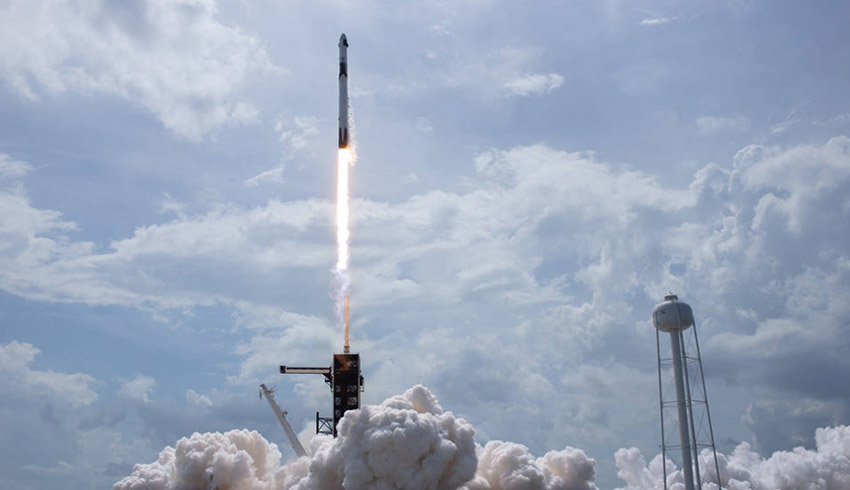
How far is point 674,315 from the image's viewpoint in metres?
77.5

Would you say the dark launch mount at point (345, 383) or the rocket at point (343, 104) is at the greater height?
the rocket at point (343, 104)

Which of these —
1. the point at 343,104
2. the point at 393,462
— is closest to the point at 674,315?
the point at 393,462

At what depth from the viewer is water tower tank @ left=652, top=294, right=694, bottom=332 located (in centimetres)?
7756

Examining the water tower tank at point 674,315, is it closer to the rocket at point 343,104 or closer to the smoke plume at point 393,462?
the smoke plume at point 393,462

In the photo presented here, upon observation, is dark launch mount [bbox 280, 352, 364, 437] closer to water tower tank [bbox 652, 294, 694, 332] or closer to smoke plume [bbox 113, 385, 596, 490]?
smoke plume [bbox 113, 385, 596, 490]

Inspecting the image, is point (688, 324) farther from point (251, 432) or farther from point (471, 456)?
point (251, 432)

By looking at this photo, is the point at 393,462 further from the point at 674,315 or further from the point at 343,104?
the point at 343,104

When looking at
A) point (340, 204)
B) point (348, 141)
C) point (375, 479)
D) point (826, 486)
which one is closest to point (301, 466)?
point (375, 479)

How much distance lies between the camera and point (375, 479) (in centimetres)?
6806

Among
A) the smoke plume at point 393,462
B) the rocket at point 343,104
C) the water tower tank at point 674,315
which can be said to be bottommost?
the smoke plume at point 393,462

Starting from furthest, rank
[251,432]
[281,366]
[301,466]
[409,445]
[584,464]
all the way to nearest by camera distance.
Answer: [281,366] < [251,432] < [301,466] < [584,464] < [409,445]

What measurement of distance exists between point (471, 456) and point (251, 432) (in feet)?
96.5

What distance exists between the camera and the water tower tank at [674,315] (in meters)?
77.6

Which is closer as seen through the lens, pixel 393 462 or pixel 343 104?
pixel 393 462
